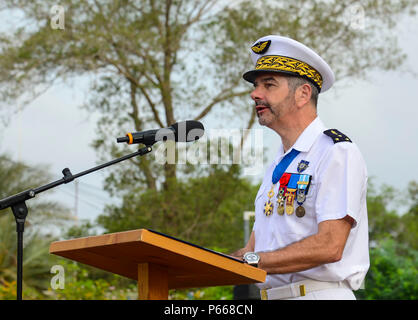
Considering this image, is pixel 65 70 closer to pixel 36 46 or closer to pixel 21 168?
pixel 36 46

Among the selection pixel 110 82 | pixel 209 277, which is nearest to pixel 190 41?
pixel 110 82

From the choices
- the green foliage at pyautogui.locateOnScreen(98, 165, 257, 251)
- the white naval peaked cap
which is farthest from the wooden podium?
the green foliage at pyautogui.locateOnScreen(98, 165, 257, 251)

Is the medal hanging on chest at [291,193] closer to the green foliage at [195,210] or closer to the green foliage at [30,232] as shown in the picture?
the green foliage at [30,232]

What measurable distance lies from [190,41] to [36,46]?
9.16 feet

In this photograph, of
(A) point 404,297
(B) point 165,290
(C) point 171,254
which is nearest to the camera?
(C) point 171,254

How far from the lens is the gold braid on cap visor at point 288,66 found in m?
2.68

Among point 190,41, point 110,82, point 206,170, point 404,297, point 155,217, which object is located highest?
point 190,41

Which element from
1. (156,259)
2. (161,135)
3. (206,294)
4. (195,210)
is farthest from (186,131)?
(195,210)

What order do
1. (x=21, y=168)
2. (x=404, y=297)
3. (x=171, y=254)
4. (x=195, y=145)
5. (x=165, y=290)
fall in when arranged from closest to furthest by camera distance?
(x=171, y=254)
(x=165, y=290)
(x=404, y=297)
(x=195, y=145)
(x=21, y=168)

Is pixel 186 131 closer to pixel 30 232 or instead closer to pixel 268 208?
pixel 268 208

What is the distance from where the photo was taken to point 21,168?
1170 cm

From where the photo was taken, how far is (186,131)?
2.65 meters

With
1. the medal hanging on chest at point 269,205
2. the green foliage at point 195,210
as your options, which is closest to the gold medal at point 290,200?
the medal hanging on chest at point 269,205

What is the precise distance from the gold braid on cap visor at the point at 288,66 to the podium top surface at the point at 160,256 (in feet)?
3.00
